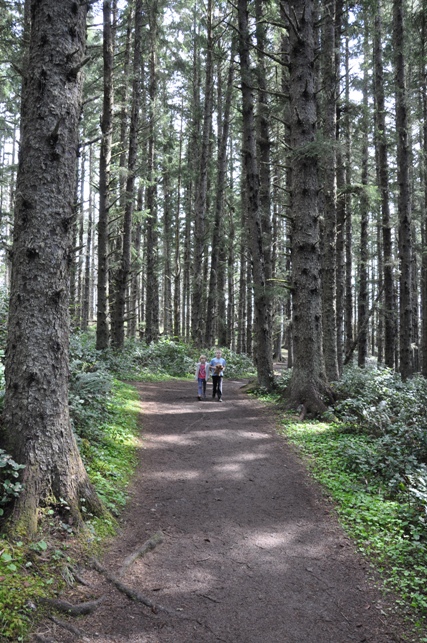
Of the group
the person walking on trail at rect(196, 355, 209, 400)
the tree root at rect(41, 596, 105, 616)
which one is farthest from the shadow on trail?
the person walking on trail at rect(196, 355, 209, 400)

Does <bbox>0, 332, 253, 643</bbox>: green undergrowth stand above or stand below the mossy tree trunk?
below

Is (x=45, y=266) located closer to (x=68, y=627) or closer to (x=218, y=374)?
(x=68, y=627)

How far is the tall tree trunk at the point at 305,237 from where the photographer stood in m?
9.70

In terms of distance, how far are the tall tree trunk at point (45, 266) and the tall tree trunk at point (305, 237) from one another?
6465 millimetres

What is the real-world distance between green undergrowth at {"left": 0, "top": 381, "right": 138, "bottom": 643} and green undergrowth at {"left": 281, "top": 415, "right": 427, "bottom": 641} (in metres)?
2.75

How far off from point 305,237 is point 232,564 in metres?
7.36

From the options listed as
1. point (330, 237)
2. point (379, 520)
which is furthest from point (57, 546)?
point (330, 237)

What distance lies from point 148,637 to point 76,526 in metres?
1.24

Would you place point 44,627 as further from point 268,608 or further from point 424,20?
point 424,20

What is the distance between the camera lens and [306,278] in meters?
9.77

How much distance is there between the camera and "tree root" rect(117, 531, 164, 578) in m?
3.93

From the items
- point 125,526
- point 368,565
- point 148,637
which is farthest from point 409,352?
point 148,637

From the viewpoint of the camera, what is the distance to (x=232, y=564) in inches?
166

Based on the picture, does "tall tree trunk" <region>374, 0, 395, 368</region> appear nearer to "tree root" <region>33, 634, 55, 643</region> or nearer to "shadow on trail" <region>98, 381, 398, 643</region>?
"shadow on trail" <region>98, 381, 398, 643</region>
